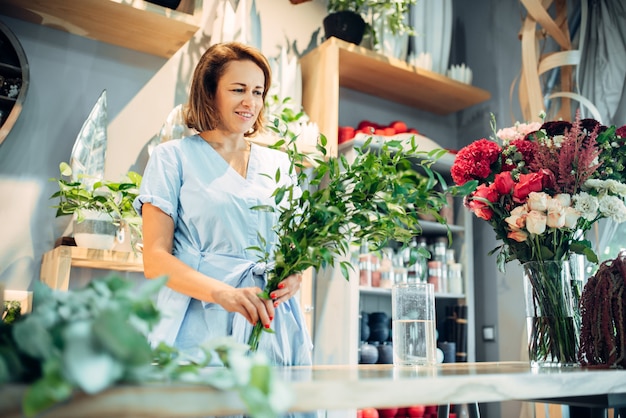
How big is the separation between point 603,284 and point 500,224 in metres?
0.26

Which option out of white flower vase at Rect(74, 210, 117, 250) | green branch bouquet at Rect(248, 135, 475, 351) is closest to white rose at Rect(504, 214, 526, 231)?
green branch bouquet at Rect(248, 135, 475, 351)

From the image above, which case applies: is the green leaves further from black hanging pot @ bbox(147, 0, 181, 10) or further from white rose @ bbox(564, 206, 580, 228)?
black hanging pot @ bbox(147, 0, 181, 10)

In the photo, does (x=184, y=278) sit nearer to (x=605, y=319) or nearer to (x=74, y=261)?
(x=605, y=319)

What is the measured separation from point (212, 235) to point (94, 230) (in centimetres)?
79

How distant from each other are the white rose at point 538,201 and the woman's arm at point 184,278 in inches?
24.6

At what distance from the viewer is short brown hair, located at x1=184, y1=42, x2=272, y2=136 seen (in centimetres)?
149

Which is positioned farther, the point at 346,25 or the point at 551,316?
the point at 346,25

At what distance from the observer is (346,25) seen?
104 inches

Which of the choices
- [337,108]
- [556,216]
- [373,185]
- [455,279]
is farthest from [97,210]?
[455,279]

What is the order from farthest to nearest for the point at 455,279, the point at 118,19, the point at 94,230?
the point at 455,279
the point at 118,19
the point at 94,230

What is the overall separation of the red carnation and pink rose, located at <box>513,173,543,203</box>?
0.30 ft

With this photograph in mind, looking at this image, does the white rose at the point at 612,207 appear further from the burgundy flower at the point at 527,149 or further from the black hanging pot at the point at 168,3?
the black hanging pot at the point at 168,3

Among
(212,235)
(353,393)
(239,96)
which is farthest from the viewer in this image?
(239,96)

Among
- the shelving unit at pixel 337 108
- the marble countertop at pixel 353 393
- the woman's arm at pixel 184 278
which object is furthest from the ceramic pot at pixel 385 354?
the marble countertop at pixel 353 393
